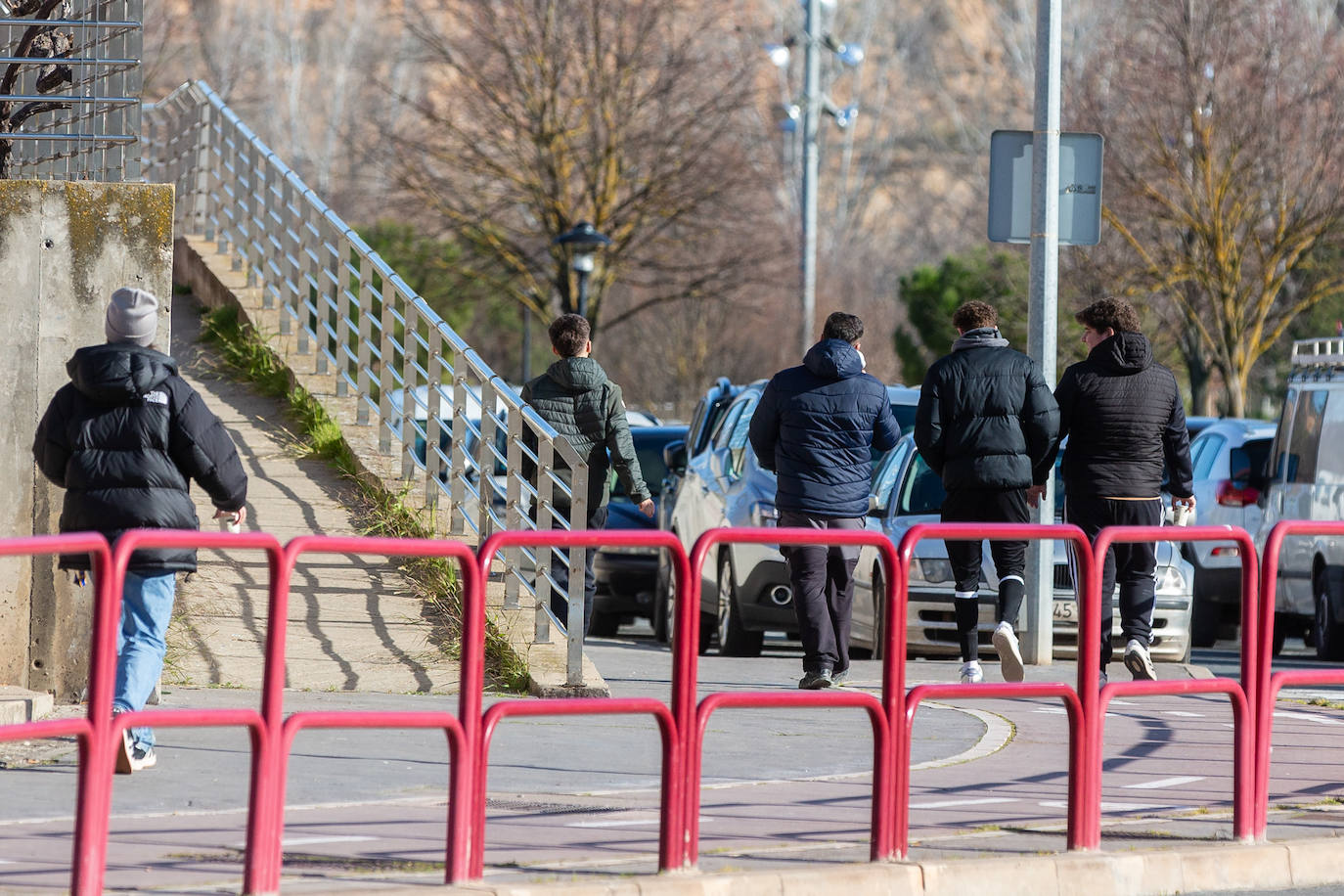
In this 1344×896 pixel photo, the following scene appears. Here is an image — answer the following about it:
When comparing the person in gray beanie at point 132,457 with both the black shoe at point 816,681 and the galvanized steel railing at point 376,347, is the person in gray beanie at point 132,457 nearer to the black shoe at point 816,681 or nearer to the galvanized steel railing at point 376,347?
the galvanized steel railing at point 376,347

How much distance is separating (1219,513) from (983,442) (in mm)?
7561

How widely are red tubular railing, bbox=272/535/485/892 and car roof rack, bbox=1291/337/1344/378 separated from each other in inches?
422

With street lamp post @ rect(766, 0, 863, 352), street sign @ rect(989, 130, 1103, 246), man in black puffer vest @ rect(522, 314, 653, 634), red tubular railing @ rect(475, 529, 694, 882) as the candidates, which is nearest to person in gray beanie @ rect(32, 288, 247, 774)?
red tubular railing @ rect(475, 529, 694, 882)

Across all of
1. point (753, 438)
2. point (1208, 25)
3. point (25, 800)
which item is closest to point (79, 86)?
point (753, 438)

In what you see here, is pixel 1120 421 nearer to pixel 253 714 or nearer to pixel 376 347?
pixel 376 347

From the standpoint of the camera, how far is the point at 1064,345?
32531mm

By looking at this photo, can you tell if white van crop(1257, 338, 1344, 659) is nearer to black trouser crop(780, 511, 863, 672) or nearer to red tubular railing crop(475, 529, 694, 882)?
black trouser crop(780, 511, 863, 672)

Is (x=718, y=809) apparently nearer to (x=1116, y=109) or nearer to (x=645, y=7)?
(x=1116, y=109)

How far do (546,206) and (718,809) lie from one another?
24.8 m

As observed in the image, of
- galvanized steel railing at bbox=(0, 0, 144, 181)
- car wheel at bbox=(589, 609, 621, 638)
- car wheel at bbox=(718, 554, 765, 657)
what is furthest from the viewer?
car wheel at bbox=(589, 609, 621, 638)

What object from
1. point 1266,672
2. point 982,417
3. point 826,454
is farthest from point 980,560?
point 1266,672

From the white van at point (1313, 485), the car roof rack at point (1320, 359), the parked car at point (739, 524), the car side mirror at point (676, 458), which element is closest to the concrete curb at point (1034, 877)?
the parked car at point (739, 524)

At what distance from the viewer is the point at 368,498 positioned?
11.5 m

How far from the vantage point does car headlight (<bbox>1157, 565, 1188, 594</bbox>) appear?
12.9 meters
